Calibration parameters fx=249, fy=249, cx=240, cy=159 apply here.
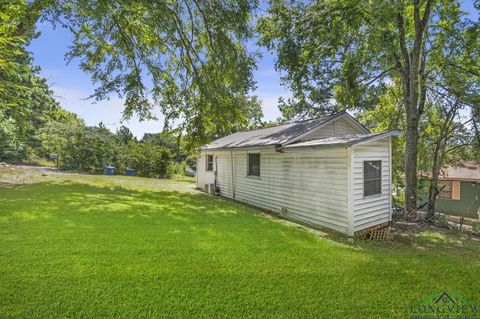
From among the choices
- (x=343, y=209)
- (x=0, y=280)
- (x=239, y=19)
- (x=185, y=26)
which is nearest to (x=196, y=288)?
(x=0, y=280)

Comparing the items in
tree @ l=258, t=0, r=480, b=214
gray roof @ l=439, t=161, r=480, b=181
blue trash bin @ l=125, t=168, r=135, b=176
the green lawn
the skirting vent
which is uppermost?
tree @ l=258, t=0, r=480, b=214

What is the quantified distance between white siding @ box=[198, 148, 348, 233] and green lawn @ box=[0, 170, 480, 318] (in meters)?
1.26

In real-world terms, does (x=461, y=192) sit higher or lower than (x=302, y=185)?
lower

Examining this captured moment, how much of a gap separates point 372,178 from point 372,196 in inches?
20.0

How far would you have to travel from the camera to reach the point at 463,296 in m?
3.32

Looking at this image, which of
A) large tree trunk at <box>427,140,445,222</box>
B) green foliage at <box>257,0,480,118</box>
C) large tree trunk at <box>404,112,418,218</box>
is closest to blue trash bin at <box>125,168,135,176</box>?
green foliage at <box>257,0,480,118</box>

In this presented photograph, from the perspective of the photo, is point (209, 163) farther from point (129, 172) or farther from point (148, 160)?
point (129, 172)

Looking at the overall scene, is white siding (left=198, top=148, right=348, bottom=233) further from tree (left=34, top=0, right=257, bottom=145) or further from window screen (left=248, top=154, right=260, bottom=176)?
tree (left=34, top=0, right=257, bottom=145)

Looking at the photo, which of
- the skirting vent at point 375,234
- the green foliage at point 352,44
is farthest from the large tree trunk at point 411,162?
the skirting vent at point 375,234

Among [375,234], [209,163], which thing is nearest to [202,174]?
[209,163]

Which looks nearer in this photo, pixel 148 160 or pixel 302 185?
pixel 302 185

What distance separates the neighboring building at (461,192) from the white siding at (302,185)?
1126 cm

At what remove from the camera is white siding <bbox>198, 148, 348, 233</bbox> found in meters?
6.74

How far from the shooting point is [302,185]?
314 inches
